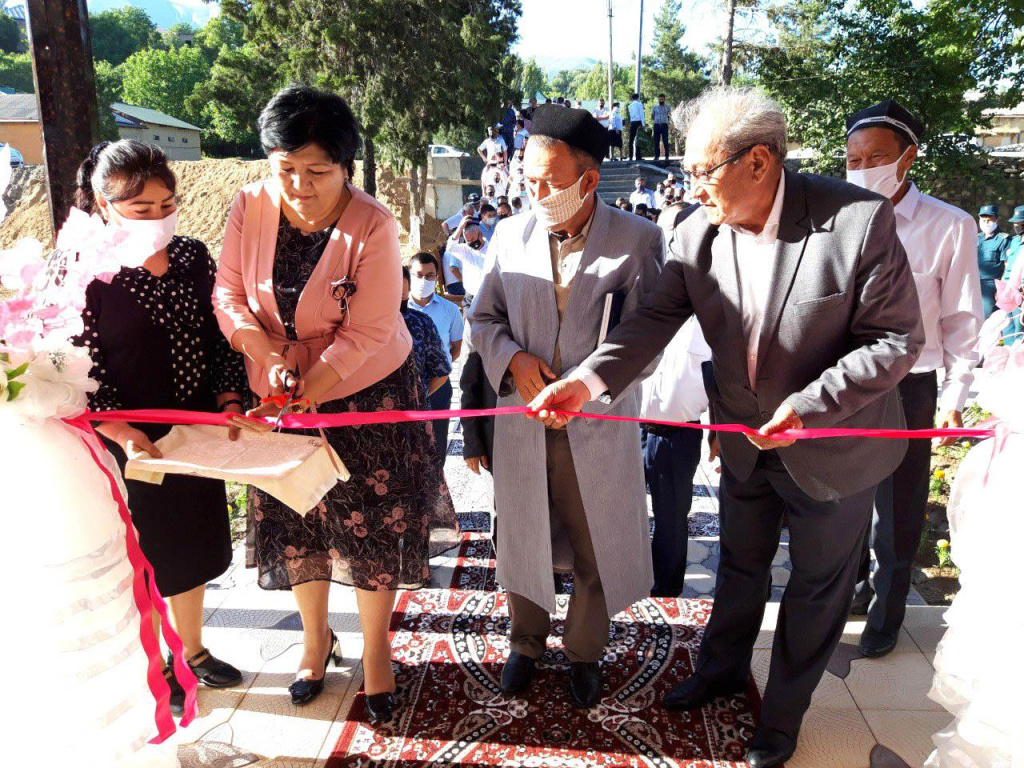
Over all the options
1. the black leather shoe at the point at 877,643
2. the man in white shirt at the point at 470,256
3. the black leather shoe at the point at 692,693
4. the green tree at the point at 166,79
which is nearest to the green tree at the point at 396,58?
the man in white shirt at the point at 470,256

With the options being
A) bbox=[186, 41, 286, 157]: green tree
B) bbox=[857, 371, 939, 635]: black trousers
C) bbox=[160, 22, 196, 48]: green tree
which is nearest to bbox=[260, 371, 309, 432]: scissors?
bbox=[857, 371, 939, 635]: black trousers

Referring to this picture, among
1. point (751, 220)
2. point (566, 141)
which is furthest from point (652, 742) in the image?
point (566, 141)

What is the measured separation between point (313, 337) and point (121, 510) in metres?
0.82

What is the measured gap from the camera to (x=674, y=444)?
3564 mm

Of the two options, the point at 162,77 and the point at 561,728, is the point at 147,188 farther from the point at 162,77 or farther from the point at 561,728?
the point at 162,77

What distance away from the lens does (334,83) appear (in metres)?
20.4

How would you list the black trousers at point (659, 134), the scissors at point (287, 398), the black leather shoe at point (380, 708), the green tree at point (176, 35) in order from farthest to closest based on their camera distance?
the green tree at point (176, 35) → the black trousers at point (659, 134) → the black leather shoe at point (380, 708) → the scissors at point (287, 398)

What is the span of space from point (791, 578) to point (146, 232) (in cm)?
233

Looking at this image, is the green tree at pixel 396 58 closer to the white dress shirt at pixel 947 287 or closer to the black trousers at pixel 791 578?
the white dress shirt at pixel 947 287

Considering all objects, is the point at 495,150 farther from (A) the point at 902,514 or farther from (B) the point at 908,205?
(A) the point at 902,514

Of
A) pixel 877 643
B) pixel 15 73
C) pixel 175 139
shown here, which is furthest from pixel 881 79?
pixel 15 73

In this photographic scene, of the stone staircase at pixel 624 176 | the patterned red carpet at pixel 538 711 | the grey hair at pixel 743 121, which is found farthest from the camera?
the stone staircase at pixel 624 176

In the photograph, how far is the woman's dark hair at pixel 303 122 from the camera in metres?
2.36

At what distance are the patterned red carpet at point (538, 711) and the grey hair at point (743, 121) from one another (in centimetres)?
203
